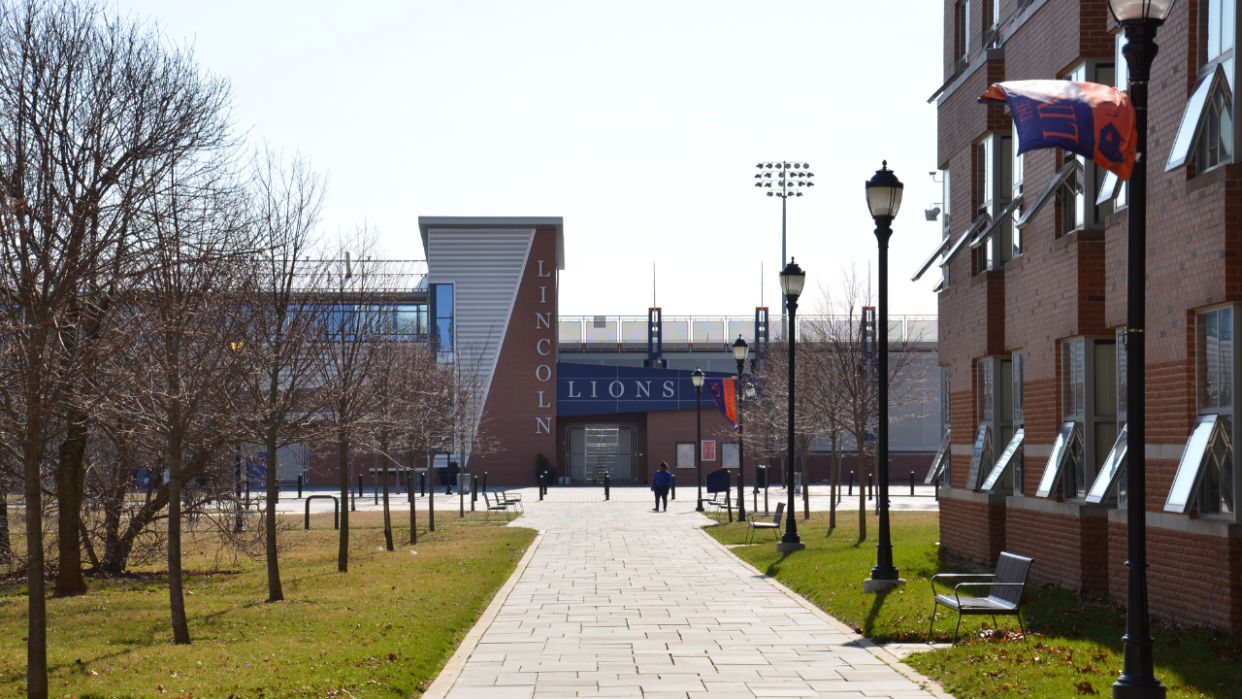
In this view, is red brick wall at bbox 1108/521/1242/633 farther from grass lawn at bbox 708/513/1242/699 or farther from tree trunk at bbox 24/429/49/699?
tree trunk at bbox 24/429/49/699

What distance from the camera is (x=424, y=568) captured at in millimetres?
18797

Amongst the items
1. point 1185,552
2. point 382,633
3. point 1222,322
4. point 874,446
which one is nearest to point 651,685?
point 382,633

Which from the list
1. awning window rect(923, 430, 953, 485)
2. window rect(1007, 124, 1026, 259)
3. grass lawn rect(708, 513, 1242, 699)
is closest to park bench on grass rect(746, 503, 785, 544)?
awning window rect(923, 430, 953, 485)

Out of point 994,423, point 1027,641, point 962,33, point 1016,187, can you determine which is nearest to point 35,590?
point 1027,641

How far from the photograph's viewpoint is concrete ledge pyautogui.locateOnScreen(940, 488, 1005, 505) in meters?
17.5

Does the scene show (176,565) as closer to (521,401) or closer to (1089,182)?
(1089,182)

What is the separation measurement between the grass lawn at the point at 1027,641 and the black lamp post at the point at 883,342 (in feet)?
1.04

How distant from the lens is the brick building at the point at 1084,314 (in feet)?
36.1

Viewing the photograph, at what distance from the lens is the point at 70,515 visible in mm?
16375

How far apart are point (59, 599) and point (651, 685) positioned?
9.63 meters

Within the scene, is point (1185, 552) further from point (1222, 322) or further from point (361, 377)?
point (361, 377)

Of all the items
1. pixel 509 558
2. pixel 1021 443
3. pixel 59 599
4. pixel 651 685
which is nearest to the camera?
pixel 651 685

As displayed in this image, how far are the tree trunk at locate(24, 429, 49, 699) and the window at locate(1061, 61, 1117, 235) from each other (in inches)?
452

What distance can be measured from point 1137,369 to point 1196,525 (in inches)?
156
